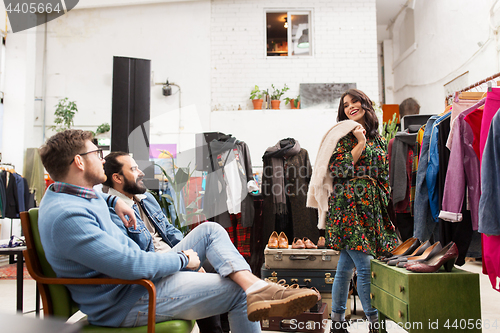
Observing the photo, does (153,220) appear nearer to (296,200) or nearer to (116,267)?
(116,267)

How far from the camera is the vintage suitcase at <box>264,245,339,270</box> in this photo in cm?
304

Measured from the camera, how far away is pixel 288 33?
7465mm

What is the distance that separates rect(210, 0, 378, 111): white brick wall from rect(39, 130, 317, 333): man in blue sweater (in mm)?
5865

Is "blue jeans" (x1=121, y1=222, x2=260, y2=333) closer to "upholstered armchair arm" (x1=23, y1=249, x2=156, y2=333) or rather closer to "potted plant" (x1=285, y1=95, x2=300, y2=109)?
"upholstered armchair arm" (x1=23, y1=249, x2=156, y2=333)

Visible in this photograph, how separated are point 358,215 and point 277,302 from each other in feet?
3.53

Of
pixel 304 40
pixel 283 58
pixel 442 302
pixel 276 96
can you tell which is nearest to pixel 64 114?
pixel 276 96

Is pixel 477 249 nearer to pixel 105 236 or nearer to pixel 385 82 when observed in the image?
pixel 105 236

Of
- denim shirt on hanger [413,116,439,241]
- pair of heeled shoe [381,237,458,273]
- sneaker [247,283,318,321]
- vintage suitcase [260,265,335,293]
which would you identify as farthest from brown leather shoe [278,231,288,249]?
sneaker [247,283,318,321]

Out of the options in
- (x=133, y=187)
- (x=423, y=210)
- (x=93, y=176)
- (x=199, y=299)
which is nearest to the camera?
(x=199, y=299)

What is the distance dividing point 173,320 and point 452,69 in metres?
6.70

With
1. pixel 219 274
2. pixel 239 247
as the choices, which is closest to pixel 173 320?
pixel 219 274

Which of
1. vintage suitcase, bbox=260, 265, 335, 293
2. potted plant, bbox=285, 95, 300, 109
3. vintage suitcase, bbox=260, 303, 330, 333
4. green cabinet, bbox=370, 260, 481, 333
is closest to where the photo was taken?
green cabinet, bbox=370, 260, 481, 333

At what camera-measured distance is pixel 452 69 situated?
6.42m

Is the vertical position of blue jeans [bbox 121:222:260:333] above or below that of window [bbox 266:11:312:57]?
below
